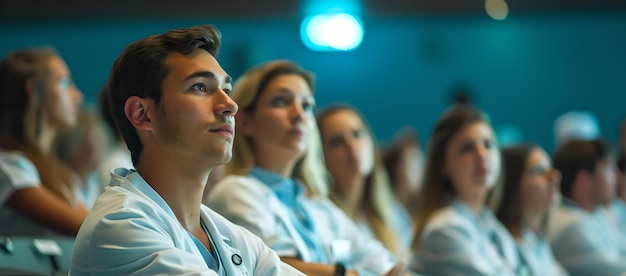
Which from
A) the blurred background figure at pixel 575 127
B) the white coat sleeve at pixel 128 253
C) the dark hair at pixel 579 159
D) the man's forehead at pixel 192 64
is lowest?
the white coat sleeve at pixel 128 253

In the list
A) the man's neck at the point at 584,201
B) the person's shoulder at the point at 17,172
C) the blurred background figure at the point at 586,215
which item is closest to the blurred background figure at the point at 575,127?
the blurred background figure at the point at 586,215

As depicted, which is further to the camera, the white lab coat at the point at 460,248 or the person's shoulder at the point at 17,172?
the white lab coat at the point at 460,248

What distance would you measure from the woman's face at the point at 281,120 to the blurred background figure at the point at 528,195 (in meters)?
1.30

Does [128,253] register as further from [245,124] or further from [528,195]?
[528,195]

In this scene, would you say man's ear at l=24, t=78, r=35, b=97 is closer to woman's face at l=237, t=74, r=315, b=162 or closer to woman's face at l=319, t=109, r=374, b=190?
woman's face at l=237, t=74, r=315, b=162

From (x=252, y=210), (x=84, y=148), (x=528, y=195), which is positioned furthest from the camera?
(x=84, y=148)

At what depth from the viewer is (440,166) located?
3.41 m

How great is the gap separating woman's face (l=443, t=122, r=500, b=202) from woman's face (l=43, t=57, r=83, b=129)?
128 centimetres

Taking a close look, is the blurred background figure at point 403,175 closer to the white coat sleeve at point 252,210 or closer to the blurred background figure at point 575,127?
the blurred background figure at point 575,127

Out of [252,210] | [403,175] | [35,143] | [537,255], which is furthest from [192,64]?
[403,175]

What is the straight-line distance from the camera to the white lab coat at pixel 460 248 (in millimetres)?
3084

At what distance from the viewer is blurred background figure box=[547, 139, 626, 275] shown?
395 cm

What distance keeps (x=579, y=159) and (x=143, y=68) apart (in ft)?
10.0

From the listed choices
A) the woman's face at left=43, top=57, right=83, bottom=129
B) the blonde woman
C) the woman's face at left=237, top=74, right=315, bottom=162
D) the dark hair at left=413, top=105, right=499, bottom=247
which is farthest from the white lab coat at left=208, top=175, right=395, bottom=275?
the woman's face at left=43, top=57, right=83, bottom=129
